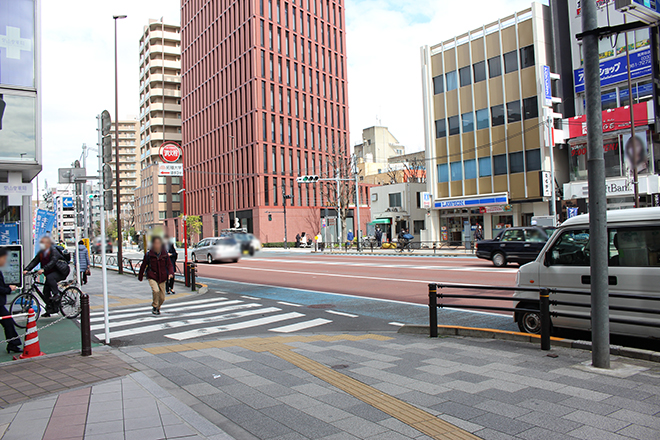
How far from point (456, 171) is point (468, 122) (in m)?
4.27

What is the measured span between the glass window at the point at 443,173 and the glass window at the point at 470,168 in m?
1.92

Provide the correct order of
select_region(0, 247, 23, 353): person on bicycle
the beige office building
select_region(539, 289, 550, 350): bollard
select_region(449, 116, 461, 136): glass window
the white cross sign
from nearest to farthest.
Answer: select_region(539, 289, 550, 350): bollard, select_region(0, 247, 23, 353): person on bicycle, the white cross sign, the beige office building, select_region(449, 116, 461, 136): glass window

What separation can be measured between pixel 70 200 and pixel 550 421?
24.8m

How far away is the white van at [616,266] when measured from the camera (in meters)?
6.90

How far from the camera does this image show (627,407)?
481 centimetres

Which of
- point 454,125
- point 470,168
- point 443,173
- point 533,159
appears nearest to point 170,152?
point 533,159

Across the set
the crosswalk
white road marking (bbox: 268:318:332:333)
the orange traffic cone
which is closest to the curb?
white road marking (bbox: 268:318:332:333)

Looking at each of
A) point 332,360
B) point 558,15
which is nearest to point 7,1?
point 332,360

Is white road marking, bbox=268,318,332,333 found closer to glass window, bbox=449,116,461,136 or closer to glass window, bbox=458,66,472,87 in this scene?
glass window, bbox=449,116,461,136

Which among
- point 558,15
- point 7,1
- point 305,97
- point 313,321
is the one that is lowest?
point 313,321

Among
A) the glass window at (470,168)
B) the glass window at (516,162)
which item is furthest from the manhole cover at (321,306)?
the glass window at (470,168)

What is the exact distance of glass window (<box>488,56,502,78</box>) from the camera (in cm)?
3775

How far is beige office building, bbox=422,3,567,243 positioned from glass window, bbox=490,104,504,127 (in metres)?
0.08

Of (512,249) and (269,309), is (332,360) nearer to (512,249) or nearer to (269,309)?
(269,309)
